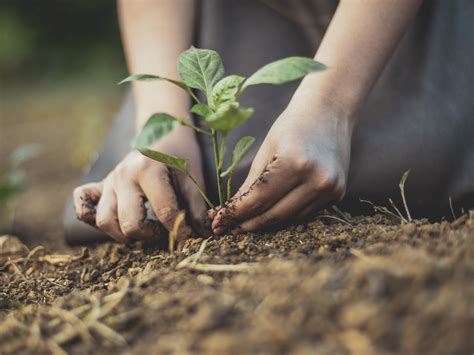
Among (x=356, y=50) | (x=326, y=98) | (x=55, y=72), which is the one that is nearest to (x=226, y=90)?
(x=326, y=98)

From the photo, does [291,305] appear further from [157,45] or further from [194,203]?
[157,45]

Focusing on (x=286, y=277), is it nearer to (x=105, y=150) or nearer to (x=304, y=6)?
(x=304, y=6)

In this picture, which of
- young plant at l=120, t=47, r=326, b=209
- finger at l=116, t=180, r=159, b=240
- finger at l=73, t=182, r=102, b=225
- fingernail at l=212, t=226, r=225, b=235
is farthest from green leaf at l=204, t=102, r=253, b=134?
finger at l=73, t=182, r=102, b=225

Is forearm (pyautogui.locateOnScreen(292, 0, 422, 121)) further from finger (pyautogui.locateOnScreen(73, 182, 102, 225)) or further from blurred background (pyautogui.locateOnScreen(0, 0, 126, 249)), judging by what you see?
blurred background (pyautogui.locateOnScreen(0, 0, 126, 249))

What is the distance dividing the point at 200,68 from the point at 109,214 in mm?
439

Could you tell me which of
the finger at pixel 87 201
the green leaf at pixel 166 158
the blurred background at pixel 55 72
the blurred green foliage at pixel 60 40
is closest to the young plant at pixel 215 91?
the green leaf at pixel 166 158

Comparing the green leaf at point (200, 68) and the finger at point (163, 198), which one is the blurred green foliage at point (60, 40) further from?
the green leaf at point (200, 68)

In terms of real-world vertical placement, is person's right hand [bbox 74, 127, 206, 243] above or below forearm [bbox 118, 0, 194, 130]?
below

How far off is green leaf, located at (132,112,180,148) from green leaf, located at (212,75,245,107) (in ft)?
0.48

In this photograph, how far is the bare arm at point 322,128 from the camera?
108cm

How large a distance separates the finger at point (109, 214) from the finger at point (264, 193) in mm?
320

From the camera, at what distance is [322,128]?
3.79 ft

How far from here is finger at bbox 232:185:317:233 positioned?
3.64 ft

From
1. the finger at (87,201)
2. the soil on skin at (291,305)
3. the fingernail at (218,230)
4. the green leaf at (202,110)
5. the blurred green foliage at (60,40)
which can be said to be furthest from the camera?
the blurred green foliage at (60,40)
